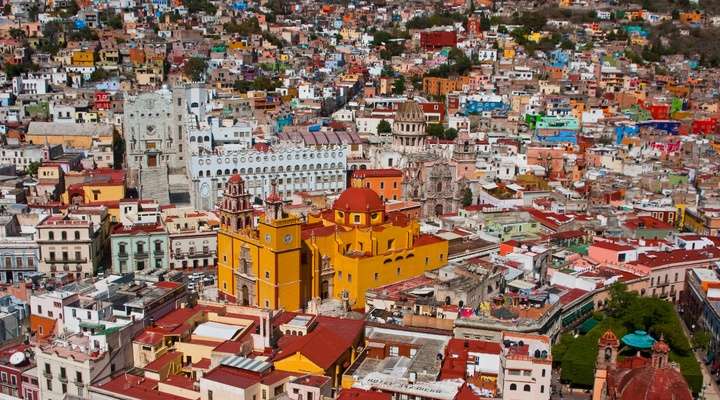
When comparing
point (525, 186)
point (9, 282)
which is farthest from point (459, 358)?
point (525, 186)

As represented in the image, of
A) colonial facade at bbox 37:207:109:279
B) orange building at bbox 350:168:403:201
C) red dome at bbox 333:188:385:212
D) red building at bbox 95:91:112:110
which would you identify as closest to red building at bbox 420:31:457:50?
red building at bbox 95:91:112:110

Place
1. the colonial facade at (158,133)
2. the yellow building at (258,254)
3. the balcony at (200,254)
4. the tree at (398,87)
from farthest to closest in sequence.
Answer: the tree at (398,87) → the colonial facade at (158,133) → the balcony at (200,254) → the yellow building at (258,254)

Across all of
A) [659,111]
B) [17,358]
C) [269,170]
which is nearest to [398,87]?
[659,111]

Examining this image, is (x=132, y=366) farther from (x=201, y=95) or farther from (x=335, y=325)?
(x=201, y=95)

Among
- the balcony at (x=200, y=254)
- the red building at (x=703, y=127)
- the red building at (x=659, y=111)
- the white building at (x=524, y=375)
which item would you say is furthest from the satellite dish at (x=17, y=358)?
the red building at (x=659, y=111)

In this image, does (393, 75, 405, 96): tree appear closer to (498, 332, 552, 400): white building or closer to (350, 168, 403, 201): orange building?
(350, 168, 403, 201): orange building

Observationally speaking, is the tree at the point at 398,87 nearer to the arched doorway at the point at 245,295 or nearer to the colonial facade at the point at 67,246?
the colonial facade at the point at 67,246
